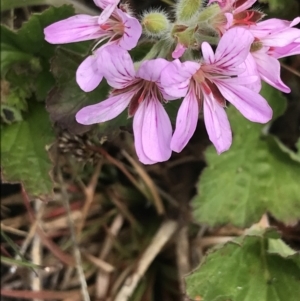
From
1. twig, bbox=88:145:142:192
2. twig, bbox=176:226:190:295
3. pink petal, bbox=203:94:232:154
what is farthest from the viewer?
twig, bbox=176:226:190:295

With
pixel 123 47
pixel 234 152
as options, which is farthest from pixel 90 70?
pixel 234 152

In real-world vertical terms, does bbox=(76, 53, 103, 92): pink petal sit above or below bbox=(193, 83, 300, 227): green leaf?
above

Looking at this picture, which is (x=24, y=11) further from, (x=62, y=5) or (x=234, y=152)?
(x=234, y=152)


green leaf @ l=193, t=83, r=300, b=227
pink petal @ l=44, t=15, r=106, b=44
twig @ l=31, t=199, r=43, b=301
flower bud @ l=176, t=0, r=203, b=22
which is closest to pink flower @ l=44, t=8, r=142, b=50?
pink petal @ l=44, t=15, r=106, b=44

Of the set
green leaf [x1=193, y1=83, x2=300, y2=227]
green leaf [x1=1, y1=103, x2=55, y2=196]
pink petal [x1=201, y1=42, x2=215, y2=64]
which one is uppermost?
pink petal [x1=201, y1=42, x2=215, y2=64]

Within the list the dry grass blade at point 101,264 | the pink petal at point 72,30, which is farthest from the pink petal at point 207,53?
the dry grass blade at point 101,264

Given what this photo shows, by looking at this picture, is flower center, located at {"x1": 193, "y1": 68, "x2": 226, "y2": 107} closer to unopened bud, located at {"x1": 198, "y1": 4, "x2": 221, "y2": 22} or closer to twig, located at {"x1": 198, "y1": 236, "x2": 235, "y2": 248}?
unopened bud, located at {"x1": 198, "y1": 4, "x2": 221, "y2": 22}
